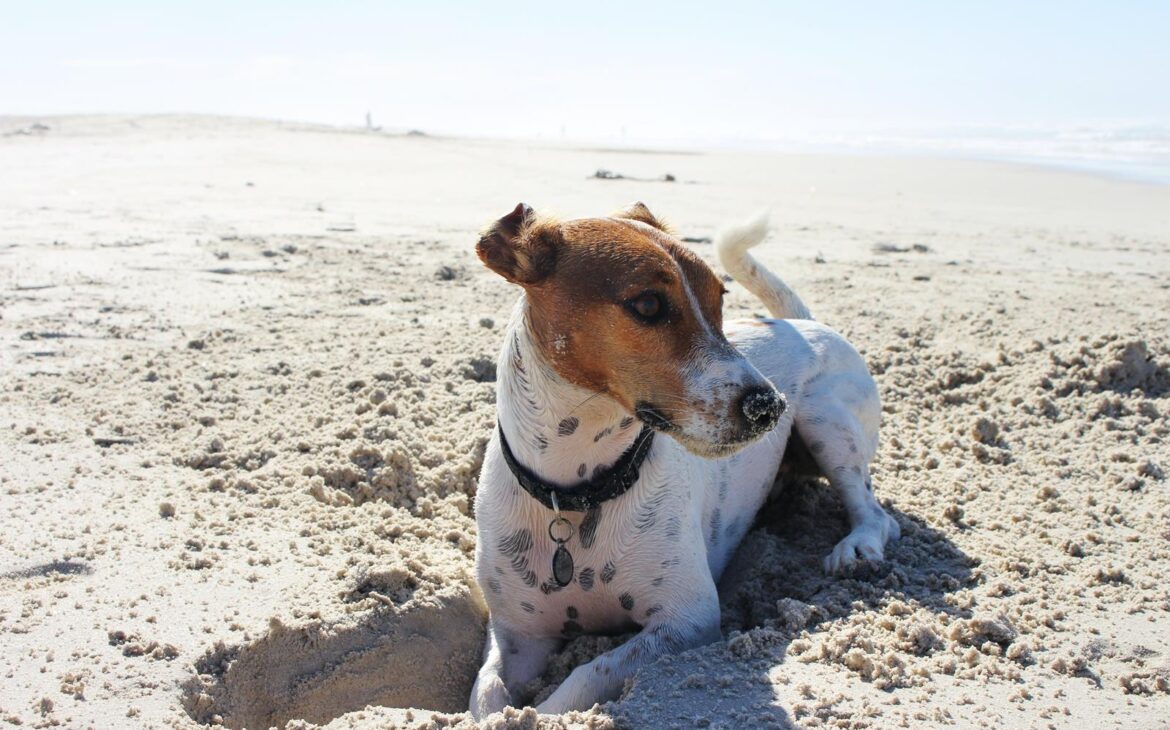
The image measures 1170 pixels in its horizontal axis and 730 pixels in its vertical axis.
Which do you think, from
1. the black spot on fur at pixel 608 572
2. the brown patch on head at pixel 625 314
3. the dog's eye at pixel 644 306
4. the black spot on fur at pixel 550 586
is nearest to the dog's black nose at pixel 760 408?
the brown patch on head at pixel 625 314

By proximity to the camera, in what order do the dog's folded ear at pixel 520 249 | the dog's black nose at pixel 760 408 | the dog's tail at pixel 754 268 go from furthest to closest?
the dog's tail at pixel 754 268 < the dog's folded ear at pixel 520 249 < the dog's black nose at pixel 760 408

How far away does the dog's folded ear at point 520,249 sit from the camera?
314 centimetres

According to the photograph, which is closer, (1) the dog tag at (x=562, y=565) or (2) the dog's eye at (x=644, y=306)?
(2) the dog's eye at (x=644, y=306)

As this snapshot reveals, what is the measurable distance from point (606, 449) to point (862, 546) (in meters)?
1.32

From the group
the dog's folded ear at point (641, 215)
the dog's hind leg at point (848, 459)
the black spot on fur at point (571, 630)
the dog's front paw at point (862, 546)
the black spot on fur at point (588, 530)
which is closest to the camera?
the black spot on fur at point (588, 530)

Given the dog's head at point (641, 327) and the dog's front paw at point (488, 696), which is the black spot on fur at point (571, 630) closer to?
the dog's front paw at point (488, 696)

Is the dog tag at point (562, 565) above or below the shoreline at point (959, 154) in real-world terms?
below

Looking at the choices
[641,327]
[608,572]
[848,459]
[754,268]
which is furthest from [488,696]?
[754,268]

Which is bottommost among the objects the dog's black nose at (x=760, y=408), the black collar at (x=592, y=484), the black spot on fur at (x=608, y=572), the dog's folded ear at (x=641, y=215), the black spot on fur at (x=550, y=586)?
the black spot on fur at (x=550, y=586)

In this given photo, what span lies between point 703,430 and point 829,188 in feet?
48.1

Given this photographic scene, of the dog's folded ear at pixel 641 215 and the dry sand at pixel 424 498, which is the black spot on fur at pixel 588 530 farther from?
the dog's folded ear at pixel 641 215

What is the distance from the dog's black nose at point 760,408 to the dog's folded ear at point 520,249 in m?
0.75

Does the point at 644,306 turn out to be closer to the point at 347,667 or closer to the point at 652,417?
the point at 652,417

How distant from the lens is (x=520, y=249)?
315 cm
